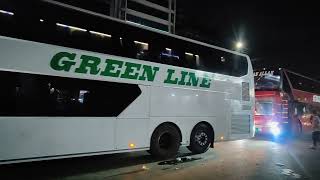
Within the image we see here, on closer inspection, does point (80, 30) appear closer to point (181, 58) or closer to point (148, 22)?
point (181, 58)

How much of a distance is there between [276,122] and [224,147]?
534 cm

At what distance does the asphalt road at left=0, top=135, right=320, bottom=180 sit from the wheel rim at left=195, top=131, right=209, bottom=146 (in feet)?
1.36

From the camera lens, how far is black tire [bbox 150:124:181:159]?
31.4 ft

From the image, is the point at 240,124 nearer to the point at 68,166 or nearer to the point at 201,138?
the point at 201,138

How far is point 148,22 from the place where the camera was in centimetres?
→ 3188

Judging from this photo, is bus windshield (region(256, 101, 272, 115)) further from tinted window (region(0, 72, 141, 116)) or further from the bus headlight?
tinted window (region(0, 72, 141, 116))

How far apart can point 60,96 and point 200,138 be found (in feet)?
16.6

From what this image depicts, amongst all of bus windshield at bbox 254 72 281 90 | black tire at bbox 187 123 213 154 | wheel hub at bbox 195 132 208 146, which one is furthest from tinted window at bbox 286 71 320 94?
wheel hub at bbox 195 132 208 146

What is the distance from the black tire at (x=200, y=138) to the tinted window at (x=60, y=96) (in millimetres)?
2685

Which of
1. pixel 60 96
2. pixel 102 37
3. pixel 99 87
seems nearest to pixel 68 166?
pixel 60 96

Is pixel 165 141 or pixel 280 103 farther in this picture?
pixel 280 103

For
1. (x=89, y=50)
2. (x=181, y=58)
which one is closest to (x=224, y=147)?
(x=181, y=58)

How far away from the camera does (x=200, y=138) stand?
1088 cm

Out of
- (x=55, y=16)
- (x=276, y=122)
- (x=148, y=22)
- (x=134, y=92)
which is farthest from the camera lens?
(x=148, y=22)
